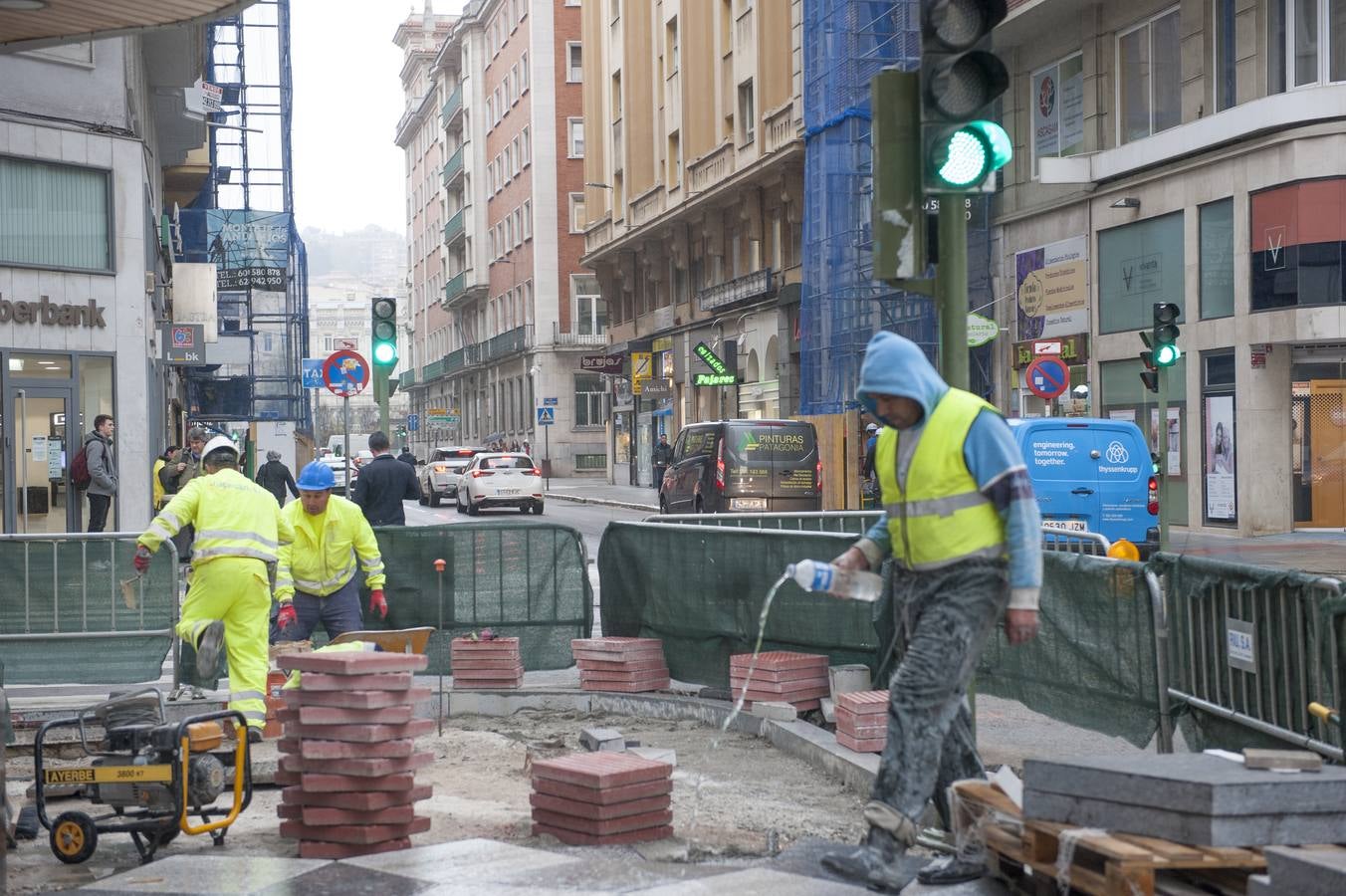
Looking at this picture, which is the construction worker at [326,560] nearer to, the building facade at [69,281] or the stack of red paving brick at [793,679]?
the stack of red paving brick at [793,679]

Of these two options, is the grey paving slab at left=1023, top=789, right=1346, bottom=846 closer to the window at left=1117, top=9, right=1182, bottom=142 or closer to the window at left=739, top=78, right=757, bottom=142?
the window at left=1117, top=9, right=1182, bottom=142

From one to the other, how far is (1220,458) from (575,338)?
51179 millimetres

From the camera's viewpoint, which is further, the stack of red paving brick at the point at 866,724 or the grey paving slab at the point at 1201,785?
the stack of red paving brick at the point at 866,724

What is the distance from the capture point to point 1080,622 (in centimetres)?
899

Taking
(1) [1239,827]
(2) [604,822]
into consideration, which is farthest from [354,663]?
(1) [1239,827]

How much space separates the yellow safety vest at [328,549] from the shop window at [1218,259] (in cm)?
1934

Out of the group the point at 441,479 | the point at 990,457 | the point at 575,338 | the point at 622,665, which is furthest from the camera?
the point at 575,338

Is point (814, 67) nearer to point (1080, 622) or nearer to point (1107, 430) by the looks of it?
point (1107, 430)

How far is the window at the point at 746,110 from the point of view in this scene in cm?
4497

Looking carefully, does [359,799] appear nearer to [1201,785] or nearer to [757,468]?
[1201,785]

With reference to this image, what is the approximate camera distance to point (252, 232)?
182 feet

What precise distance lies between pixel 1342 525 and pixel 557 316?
53.3 meters

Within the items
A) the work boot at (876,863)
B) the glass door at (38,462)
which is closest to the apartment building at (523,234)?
Result: the glass door at (38,462)

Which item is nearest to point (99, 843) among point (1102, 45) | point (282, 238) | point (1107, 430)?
point (1107, 430)
